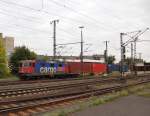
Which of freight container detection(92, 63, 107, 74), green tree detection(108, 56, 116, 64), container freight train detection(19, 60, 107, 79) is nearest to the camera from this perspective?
container freight train detection(19, 60, 107, 79)

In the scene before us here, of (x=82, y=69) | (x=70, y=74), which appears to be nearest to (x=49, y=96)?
(x=70, y=74)

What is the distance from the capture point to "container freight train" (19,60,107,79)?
47.1 meters

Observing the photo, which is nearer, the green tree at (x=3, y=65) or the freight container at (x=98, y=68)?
the green tree at (x=3, y=65)

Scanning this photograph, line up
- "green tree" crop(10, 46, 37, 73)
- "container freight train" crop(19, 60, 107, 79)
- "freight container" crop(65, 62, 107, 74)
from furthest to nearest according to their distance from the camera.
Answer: "green tree" crop(10, 46, 37, 73), "freight container" crop(65, 62, 107, 74), "container freight train" crop(19, 60, 107, 79)

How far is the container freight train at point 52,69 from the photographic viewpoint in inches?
1853

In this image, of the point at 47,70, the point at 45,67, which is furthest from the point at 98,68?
the point at 45,67

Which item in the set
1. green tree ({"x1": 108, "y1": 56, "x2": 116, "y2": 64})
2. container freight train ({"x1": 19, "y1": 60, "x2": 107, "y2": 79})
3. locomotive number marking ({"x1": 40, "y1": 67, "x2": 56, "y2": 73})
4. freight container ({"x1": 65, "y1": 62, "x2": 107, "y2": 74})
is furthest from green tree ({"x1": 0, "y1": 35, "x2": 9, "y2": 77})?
green tree ({"x1": 108, "y1": 56, "x2": 116, "y2": 64})

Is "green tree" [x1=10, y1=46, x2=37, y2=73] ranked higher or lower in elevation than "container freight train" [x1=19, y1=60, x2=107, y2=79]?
higher

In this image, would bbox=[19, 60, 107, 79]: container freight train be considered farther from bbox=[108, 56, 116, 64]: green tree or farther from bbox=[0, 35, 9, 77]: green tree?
bbox=[108, 56, 116, 64]: green tree

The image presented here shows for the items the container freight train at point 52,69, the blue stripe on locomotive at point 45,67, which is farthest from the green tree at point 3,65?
the blue stripe on locomotive at point 45,67

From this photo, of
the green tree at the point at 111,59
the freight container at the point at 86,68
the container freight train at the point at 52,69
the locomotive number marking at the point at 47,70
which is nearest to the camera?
the container freight train at the point at 52,69

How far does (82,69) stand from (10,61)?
1650 cm

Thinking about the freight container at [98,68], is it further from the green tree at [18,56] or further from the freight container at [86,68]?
the green tree at [18,56]

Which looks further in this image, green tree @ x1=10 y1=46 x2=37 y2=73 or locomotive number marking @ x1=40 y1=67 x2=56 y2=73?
green tree @ x1=10 y1=46 x2=37 y2=73
